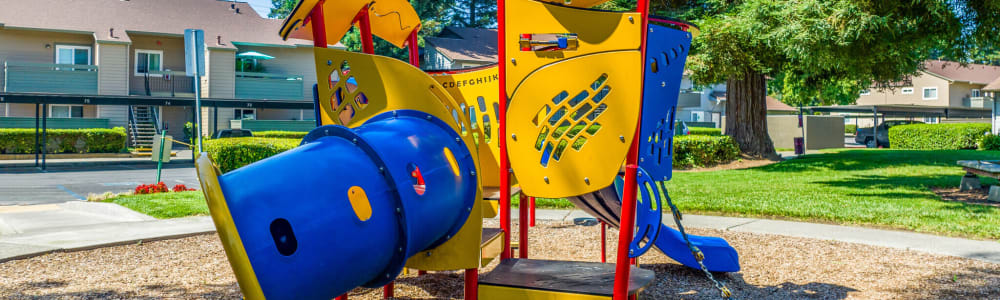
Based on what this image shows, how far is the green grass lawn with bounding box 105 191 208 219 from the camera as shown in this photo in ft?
29.4

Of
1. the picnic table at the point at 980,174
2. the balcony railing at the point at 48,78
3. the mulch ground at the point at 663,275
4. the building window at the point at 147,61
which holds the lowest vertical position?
the mulch ground at the point at 663,275

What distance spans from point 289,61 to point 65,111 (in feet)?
31.1

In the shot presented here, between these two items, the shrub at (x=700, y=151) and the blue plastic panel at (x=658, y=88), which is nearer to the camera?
the blue plastic panel at (x=658, y=88)

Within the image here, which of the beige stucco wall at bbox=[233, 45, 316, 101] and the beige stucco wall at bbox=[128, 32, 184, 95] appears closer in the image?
the beige stucco wall at bbox=[128, 32, 184, 95]

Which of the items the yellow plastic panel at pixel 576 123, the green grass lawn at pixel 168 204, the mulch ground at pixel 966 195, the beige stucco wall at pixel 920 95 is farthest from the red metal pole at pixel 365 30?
the beige stucco wall at pixel 920 95

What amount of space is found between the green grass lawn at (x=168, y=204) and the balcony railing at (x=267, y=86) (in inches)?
747

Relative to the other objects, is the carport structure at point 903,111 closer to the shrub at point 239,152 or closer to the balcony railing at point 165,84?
the shrub at point 239,152

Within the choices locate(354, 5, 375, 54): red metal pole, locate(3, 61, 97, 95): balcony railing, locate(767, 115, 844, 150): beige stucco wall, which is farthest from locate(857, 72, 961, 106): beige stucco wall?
locate(354, 5, 375, 54): red metal pole

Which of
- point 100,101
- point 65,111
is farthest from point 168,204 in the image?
point 65,111

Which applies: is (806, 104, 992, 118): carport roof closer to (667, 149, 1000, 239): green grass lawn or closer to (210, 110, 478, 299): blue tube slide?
(667, 149, 1000, 239): green grass lawn

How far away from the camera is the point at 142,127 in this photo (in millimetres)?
29844

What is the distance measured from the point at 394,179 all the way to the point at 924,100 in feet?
198

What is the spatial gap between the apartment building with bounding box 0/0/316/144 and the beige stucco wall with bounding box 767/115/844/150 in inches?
838

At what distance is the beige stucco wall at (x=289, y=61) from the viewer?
31.7 metres
